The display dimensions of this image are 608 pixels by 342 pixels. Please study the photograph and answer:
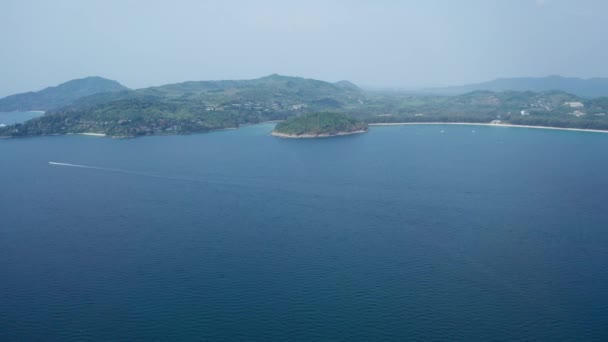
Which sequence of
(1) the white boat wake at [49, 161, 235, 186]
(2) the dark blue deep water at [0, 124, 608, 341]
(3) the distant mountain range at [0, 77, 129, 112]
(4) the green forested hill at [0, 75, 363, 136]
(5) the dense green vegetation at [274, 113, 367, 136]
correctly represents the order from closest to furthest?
(2) the dark blue deep water at [0, 124, 608, 341]
(1) the white boat wake at [49, 161, 235, 186]
(5) the dense green vegetation at [274, 113, 367, 136]
(4) the green forested hill at [0, 75, 363, 136]
(3) the distant mountain range at [0, 77, 129, 112]

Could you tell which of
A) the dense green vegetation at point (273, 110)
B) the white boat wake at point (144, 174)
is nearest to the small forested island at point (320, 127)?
the dense green vegetation at point (273, 110)

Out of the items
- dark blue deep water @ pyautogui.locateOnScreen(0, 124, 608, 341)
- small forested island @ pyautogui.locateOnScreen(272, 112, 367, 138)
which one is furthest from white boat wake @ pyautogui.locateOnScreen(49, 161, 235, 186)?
small forested island @ pyautogui.locateOnScreen(272, 112, 367, 138)

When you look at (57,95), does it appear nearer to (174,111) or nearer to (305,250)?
(174,111)

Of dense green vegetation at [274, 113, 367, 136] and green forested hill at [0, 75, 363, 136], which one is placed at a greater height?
green forested hill at [0, 75, 363, 136]

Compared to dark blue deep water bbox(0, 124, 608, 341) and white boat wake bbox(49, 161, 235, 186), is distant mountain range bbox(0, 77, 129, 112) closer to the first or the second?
white boat wake bbox(49, 161, 235, 186)

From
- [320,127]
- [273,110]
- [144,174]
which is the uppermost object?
[273,110]

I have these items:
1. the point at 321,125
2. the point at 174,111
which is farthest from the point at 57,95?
the point at 321,125
